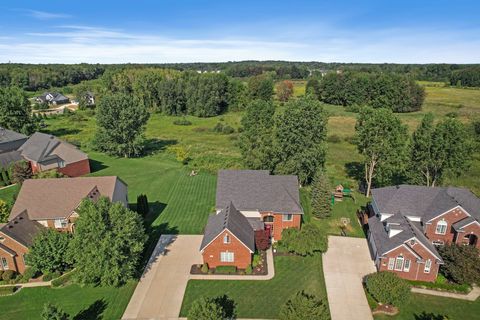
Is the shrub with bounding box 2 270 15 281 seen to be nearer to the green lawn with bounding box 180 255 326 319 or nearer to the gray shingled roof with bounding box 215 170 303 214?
the green lawn with bounding box 180 255 326 319

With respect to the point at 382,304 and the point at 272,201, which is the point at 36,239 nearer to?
the point at 272,201

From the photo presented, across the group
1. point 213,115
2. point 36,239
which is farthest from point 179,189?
point 213,115

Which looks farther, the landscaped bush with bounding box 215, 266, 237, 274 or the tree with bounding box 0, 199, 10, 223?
the tree with bounding box 0, 199, 10, 223

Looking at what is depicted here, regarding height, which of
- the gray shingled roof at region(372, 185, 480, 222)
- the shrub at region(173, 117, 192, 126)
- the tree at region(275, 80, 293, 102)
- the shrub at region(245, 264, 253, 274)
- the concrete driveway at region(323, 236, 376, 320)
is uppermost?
the tree at region(275, 80, 293, 102)

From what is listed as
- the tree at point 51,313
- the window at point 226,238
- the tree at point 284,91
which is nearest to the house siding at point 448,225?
the window at point 226,238

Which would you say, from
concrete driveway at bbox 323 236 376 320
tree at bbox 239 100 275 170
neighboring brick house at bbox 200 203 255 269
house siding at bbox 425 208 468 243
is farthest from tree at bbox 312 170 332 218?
neighboring brick house at bbox 200 203 255 269

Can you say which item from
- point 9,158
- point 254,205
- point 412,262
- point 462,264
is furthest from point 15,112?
point 462,264
